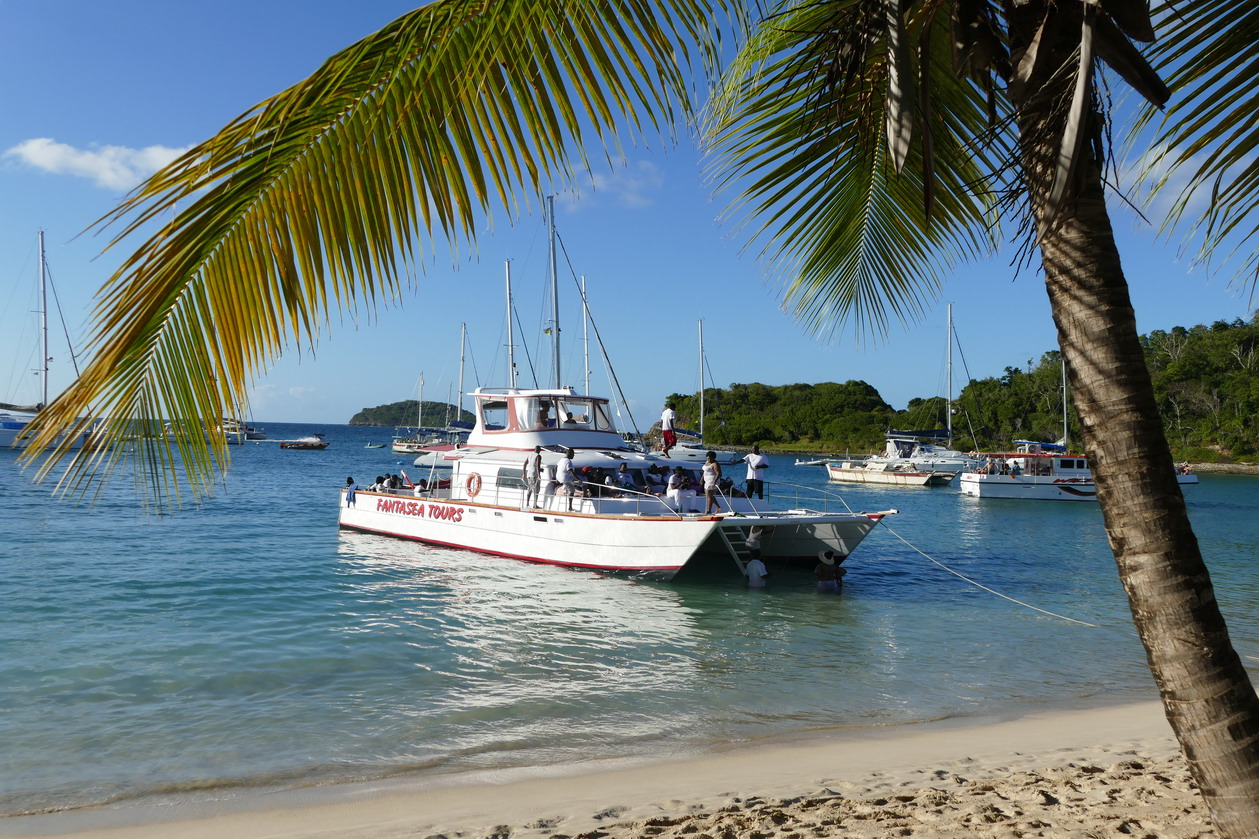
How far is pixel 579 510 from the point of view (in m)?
19.0

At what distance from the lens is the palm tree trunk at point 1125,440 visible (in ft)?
8.50

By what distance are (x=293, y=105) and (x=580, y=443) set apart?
2020 cm

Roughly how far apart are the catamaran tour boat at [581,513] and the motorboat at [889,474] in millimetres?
40293

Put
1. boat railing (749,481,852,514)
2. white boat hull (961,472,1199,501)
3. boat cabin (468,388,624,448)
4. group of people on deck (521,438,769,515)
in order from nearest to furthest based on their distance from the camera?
boat railing (749,481,852,514) → group of people on deck (521,438,769,515) → boat cabin (468,388,624,448) → white boat hull (961,472,1199,501)

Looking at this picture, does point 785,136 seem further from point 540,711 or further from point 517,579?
point 517,579

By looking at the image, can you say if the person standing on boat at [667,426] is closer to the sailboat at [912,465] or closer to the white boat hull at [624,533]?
the white boat hull at [624,533]

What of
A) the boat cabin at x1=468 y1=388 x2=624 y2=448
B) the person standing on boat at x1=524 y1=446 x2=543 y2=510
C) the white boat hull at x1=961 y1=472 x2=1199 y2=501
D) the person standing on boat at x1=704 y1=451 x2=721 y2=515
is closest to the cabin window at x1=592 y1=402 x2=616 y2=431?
the boat cabin at x1=468 y1=388 x2=624 y2=448

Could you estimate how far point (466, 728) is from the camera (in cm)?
912

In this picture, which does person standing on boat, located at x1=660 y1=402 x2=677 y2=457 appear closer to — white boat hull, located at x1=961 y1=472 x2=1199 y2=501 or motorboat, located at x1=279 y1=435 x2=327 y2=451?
white boat hull, located at x1=961 y1=472 x2=1199 y2=501

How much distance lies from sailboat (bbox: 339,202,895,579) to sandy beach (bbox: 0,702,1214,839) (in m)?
8.92

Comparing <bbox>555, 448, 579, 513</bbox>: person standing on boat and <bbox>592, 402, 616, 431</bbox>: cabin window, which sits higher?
<bbox>592, 402, 616, 431</bbox>: cabin window

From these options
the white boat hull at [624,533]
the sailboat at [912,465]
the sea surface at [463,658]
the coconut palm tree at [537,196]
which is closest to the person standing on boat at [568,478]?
the white boat hull at [624,533]

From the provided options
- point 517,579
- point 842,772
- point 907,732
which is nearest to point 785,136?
point 842,772

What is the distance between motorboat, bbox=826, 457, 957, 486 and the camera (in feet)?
191
